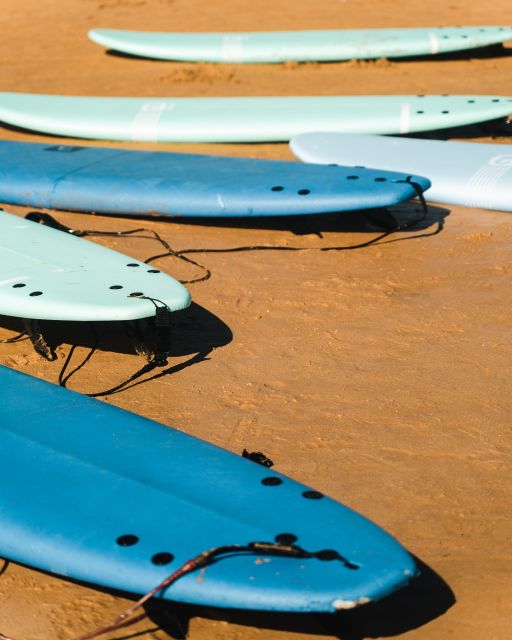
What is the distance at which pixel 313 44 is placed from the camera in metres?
9.14

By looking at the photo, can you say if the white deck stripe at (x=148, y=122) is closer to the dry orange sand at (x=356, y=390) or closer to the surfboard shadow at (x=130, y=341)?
the dry orange sand at (x=356, y=390)

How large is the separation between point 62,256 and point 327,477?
5.82ft

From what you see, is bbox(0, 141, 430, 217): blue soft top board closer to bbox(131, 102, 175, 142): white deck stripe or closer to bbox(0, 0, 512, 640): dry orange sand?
bbox(0, 0, 512, 640): dry orange sand

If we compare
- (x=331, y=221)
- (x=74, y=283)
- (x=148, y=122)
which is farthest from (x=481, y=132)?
(x=74, y=283)

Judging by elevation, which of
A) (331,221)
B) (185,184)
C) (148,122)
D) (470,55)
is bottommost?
(331,221)

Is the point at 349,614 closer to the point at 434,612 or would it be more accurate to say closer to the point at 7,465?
the point at 434,612

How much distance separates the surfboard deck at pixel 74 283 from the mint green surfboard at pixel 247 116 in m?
2.51

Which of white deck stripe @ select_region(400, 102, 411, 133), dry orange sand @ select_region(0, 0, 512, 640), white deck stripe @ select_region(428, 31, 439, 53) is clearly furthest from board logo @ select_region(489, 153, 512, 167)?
white deck stripe @ select_region(428, 31, 439, 53)

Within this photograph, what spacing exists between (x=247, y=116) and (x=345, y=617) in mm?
4930

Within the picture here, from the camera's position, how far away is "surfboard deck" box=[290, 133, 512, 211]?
18.7ft

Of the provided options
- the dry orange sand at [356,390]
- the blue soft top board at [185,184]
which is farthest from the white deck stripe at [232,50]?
the blue soft top board at [185,184]

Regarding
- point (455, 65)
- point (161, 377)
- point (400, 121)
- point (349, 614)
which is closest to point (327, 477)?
point (349, 614)

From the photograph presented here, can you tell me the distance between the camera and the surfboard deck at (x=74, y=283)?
3836 mm

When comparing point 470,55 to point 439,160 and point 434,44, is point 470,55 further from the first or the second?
point 439,160
